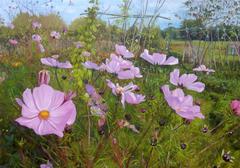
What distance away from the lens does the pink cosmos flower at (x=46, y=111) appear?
3.39 feet

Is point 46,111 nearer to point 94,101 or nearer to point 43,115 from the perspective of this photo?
point 43,115

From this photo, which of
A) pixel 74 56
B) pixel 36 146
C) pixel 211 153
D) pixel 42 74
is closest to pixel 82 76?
pixel 74 56

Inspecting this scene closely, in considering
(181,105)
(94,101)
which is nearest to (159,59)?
(94,101)

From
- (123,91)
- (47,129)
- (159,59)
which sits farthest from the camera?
(159,59)

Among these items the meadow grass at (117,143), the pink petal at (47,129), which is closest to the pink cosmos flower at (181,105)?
→ the meadow grass at (117,143)

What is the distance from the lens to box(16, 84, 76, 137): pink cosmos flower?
1032 mm

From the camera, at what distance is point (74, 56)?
7.50 feet

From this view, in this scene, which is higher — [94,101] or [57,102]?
[57,102]

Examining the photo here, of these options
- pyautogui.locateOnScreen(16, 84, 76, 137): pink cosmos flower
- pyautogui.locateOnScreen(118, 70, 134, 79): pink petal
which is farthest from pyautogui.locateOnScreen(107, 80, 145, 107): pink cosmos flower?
pyautogui.locateOnScreen(16, 84, 76, 137): pink cosmos flower

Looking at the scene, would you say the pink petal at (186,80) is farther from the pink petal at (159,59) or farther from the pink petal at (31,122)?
the pink petal at (31,122)

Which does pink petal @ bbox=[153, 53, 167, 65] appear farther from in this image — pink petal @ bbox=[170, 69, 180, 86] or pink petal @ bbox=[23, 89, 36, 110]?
pink petal @ bbox=[23, 89, 36, 110]

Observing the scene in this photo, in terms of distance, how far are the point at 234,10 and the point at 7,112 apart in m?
8.60

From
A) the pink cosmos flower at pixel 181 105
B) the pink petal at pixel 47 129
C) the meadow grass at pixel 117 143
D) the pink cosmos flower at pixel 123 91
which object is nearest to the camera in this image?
the pink petal at pixel 47 129

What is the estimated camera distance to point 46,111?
1.07 m
